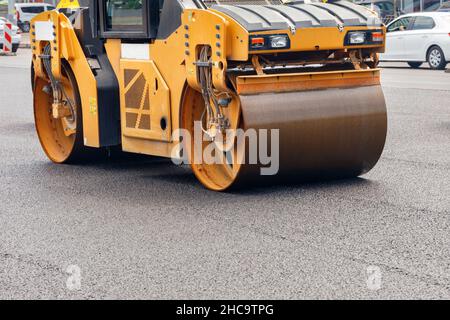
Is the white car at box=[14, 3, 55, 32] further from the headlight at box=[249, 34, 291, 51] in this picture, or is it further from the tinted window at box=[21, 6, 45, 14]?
the headlight at box=[249, 34, 291, 51]

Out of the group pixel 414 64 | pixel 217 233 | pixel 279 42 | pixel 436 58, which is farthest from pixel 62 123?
pixel 414 64

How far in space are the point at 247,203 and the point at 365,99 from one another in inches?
55.9

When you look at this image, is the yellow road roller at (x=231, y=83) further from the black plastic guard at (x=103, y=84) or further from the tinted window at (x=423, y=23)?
the tinted window at (x=423, y=23)

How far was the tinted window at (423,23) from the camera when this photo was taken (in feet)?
81.5

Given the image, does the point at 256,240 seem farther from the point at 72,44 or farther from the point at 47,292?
the point at 72,44

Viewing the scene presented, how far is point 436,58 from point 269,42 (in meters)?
16.8

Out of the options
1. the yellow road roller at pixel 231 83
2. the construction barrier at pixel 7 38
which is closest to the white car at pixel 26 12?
the construction barrier at pixel 7 38

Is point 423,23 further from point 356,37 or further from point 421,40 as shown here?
point 356,37

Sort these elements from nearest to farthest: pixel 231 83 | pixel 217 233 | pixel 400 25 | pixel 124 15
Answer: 1. pixel 217 233
2. pixel 231 83
3. pixel 124 15
4. pixel 400 25

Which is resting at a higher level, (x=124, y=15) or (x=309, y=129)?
(x=124, y=15)

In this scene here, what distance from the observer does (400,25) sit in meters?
26.0

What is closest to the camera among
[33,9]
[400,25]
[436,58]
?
[436,58]
